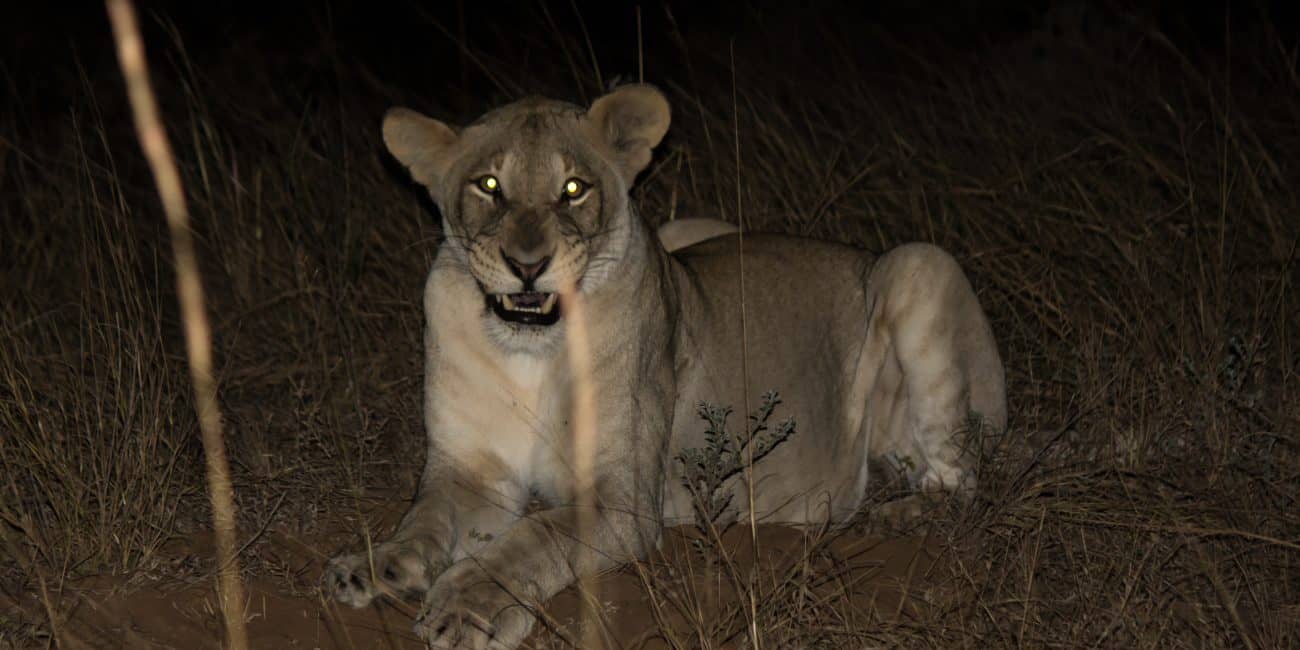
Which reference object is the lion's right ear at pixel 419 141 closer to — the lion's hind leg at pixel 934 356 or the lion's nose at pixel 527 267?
the lion's nose at pixel 527 267

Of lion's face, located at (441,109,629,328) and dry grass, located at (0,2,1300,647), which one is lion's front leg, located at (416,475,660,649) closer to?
dry grass, located at (0,2,1300,647)

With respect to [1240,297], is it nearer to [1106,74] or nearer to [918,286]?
[918,286]

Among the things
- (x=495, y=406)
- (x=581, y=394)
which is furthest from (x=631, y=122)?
(x=495, y=406)

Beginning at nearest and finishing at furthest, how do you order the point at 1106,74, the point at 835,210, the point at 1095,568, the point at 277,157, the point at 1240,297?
the point at 1095,568
the point at 1240,297
the point at 835,210
the point at 277,157
the point at 1106,74

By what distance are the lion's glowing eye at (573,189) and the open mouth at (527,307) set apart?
0.25m

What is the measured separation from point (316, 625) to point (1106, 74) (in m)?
Result: 6.60

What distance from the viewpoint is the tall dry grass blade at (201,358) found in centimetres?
353

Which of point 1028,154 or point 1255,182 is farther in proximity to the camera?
point 1028,154

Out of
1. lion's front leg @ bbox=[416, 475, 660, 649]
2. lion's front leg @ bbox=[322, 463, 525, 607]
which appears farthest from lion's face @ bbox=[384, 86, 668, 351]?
lion's front leg @ bbox=[416, 475, 660, 649]

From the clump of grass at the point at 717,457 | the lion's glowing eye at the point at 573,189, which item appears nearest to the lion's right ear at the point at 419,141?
the lion's glowing eye at the point at 573,189

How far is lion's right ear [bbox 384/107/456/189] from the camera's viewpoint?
158 inches

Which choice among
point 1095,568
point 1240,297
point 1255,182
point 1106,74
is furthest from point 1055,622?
point 1106,74

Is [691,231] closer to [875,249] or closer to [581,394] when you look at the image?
[875,249]

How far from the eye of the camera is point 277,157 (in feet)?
24.3
